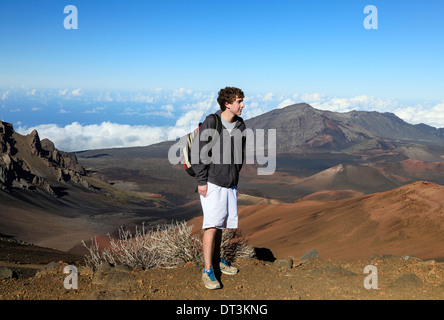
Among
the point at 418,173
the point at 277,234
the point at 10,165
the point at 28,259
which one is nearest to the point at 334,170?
the point at 418,173

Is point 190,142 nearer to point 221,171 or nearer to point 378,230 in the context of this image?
point 221,171

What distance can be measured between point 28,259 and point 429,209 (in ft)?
28.1

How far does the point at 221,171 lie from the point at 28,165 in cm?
4155

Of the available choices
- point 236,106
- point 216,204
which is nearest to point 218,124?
point 236,106

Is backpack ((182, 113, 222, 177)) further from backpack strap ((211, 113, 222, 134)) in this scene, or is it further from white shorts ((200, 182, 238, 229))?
white shorts ((200, 182, 238, 229))

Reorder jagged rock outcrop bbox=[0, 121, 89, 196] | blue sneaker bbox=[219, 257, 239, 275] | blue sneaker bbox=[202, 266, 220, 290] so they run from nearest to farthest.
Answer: blue sneaker bbox=[202, 266, 220, 290] → blue sneaker bbox=[219, 257, 239, 275] → jagged rock outcrop bbox=[0, 121, 89, 196]

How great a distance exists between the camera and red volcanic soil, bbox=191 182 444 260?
6730 millimetres

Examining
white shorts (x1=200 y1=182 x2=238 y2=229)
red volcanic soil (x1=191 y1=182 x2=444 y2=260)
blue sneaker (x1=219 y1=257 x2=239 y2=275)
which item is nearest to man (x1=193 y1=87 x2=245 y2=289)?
white shorts (x1=200 y1=182 x2=238 y2=229)

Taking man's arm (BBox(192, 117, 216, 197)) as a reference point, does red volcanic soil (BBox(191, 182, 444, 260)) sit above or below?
below

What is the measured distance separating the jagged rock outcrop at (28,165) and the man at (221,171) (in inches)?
1238

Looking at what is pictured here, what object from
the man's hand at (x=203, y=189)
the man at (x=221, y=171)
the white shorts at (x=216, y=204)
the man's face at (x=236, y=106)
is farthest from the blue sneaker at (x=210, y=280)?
the man's face at (x=236, y=106)

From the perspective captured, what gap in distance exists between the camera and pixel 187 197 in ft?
188

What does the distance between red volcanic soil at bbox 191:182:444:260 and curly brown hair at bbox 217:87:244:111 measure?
13.6 feet

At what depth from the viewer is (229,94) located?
3613 mm
